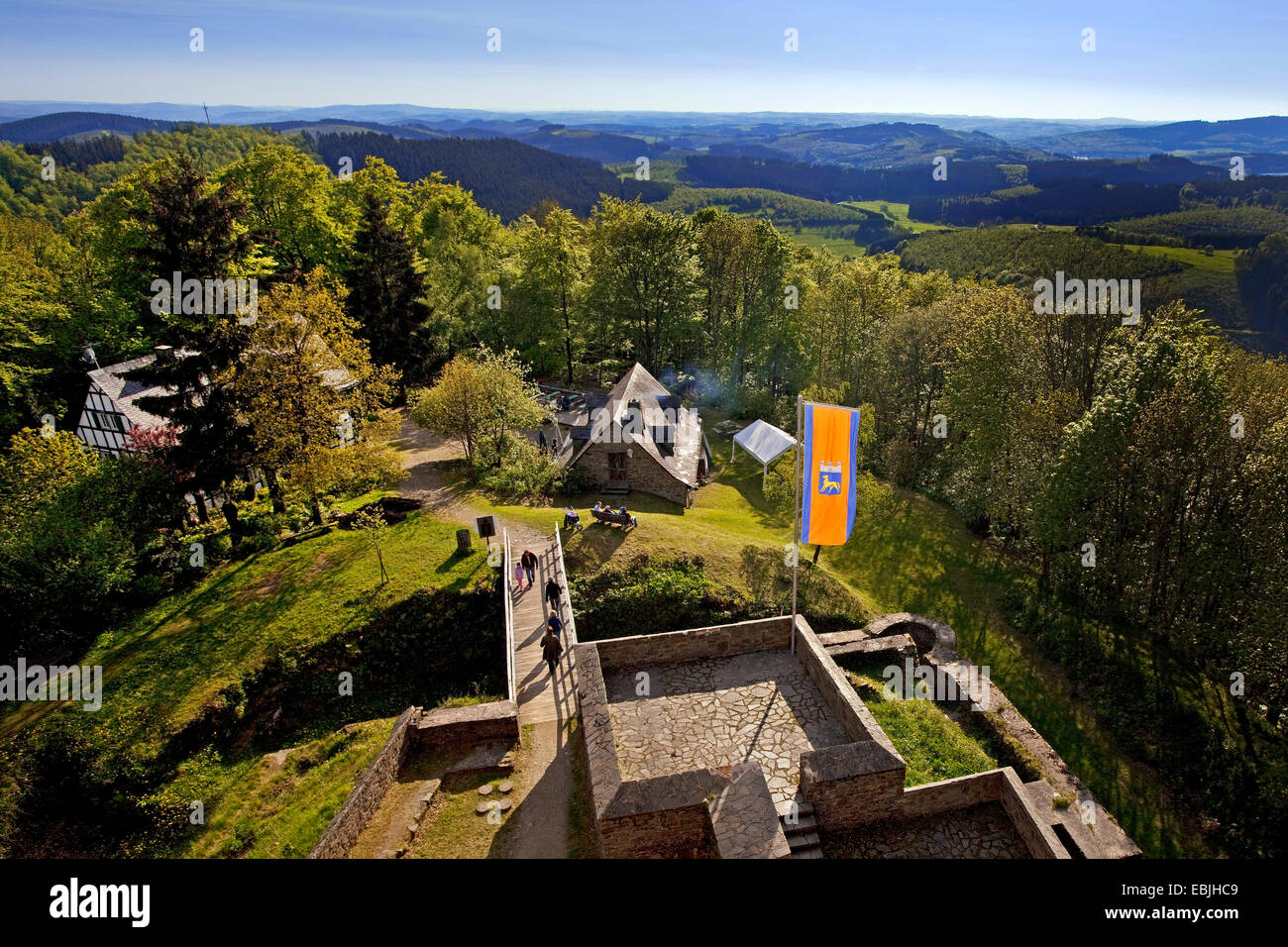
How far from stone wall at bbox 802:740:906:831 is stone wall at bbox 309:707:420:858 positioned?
946cm

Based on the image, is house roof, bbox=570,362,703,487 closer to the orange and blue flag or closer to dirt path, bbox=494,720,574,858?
the orange and blue flag

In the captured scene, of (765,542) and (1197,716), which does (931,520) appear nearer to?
(765,542)

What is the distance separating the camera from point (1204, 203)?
475 feet

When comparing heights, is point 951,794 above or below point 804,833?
below

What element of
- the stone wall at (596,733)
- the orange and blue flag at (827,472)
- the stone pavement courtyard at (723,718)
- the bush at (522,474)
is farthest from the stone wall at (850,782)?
the bush at (522,474)

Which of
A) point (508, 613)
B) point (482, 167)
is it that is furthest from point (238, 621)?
point (482, 167)

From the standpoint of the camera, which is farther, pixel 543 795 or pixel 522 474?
pixel 522 474

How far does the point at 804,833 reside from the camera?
1266cm

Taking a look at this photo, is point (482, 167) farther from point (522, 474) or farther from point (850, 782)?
point (850, 782)

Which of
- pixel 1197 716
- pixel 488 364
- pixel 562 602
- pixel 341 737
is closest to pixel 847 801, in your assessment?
pixel 562 602

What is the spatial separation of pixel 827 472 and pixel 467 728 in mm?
11851

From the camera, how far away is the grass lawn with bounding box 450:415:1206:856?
1919 cm

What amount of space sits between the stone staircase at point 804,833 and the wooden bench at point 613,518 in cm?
1475
